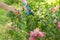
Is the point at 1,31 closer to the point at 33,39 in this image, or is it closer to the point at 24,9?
the point at 24,9

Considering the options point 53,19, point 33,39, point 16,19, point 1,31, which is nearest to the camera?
point 33,39

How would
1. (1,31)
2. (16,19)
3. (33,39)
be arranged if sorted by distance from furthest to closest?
(1,31) → (16,19) → (33,39)

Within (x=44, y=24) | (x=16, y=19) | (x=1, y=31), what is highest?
(x=1, y=31)

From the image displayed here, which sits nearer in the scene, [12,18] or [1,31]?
[12,18]

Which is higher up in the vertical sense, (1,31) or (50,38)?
(1,31)

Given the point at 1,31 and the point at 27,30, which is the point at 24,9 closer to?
the point at 27,30

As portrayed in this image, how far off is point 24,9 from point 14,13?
5.1 inches

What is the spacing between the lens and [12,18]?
9.52ft

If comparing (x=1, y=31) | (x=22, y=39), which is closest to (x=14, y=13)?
(x=22, y=39)

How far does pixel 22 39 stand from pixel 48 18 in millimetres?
460

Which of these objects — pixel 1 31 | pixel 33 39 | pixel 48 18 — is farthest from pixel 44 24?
pixel 1 31

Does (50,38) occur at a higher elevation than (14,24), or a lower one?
lower

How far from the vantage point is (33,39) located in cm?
250

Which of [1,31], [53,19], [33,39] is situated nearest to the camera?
[33,39]
